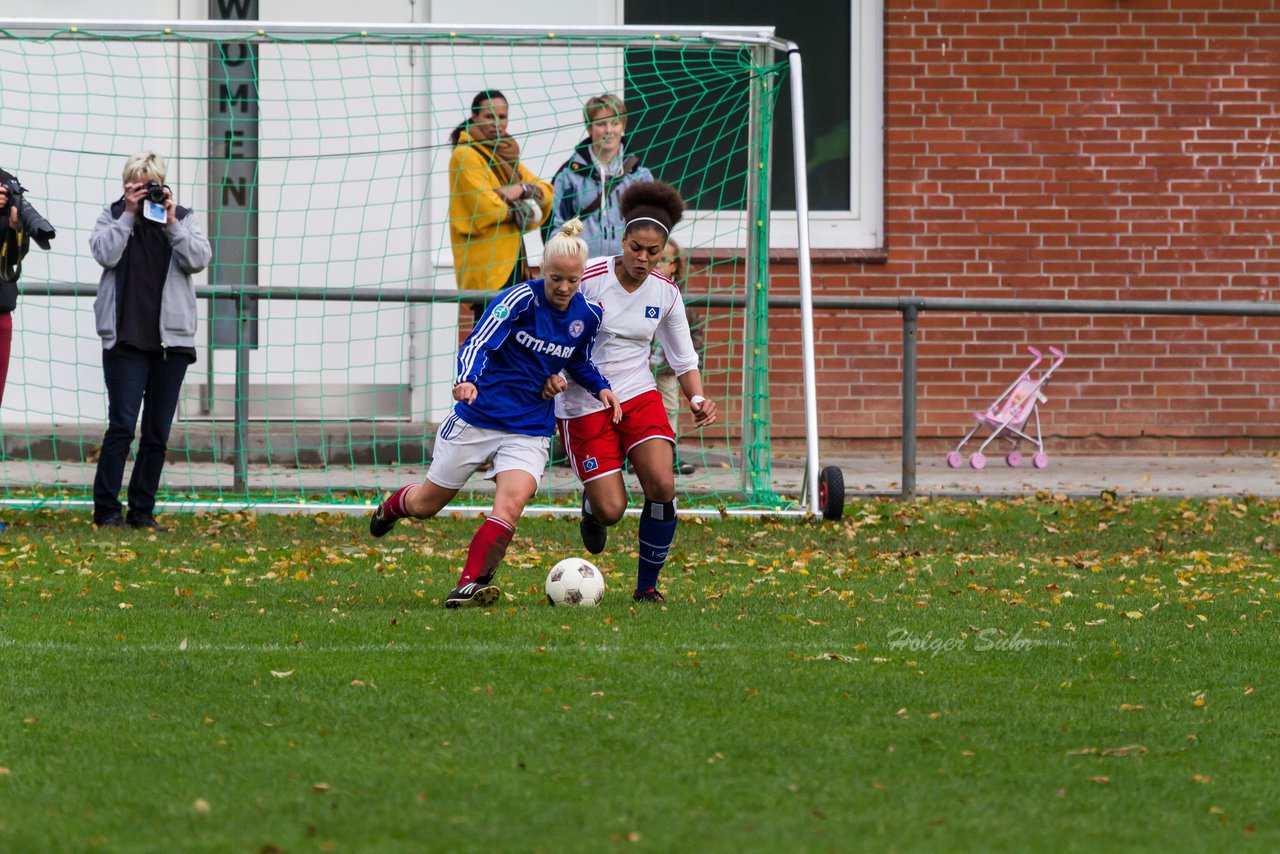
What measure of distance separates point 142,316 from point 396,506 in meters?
2.71

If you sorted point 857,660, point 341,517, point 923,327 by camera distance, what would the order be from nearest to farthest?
point 857,660
point 341,517
point 923,327

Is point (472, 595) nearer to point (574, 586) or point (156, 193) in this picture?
point (574, 586)

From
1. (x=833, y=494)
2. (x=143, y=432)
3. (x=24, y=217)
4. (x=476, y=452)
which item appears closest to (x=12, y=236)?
(x=24, y=217)

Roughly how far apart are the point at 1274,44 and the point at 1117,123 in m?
1.40

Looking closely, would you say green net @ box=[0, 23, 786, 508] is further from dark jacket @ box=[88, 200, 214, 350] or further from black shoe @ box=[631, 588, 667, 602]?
black shoe @ box=[631, 588, 667, 602]

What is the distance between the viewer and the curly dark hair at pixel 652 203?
7.18 m

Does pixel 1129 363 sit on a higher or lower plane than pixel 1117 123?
lower

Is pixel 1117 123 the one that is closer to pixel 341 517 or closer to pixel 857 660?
pixel 341 517

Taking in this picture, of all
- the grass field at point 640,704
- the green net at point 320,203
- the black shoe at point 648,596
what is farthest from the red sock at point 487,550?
the green net at point 320,203

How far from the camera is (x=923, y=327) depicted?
1372 centimetres

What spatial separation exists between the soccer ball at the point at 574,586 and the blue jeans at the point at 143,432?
3535 millimetres

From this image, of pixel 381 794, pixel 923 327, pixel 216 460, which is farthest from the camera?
pixel 923 327

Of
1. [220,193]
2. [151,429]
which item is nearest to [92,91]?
[220,193]

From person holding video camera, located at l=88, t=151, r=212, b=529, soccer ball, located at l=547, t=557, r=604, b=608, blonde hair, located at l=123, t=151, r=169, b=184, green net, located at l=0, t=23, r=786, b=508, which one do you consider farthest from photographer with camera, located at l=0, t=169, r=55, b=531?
soccer ball, located at l=547, t=557, r=604, b=608
